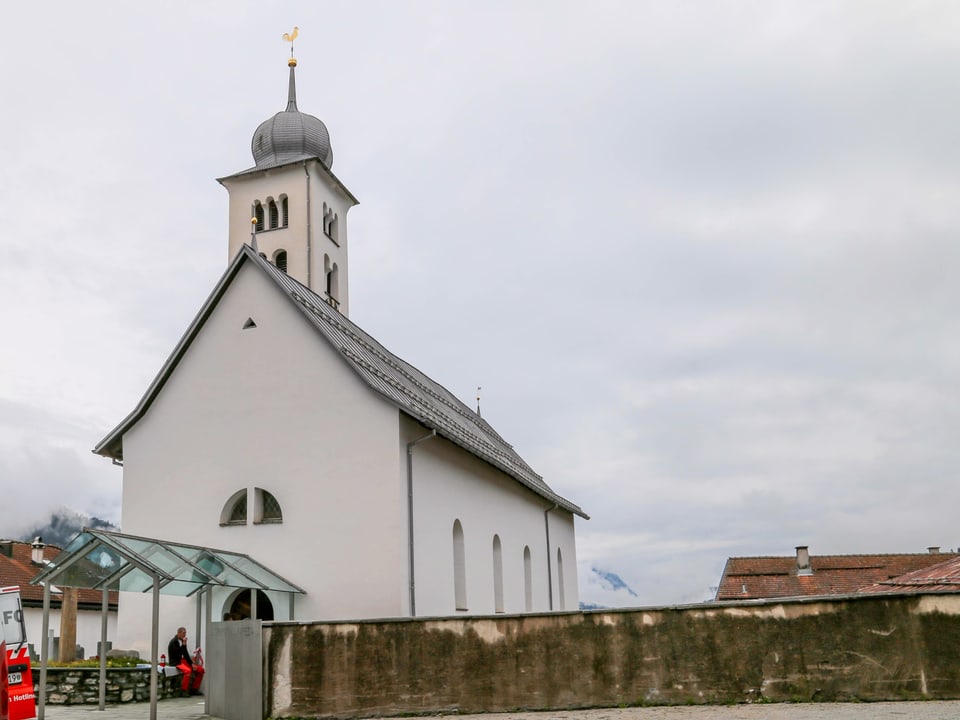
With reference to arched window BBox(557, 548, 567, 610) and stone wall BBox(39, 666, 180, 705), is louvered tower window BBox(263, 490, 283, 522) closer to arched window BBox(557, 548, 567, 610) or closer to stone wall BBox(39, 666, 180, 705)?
stone wall BBox(39, 666, 180, 705)

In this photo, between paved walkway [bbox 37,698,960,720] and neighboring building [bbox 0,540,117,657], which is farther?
neighboring building [bbox 0,540,117,657]

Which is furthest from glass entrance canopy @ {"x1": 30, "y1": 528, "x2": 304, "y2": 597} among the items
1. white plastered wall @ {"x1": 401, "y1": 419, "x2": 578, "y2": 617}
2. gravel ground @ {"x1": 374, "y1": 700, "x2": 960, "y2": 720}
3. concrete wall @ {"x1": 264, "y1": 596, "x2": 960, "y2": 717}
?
gravel ground @ {"x1": 374, "y1": 700, "x2": 960, "y2": 720}

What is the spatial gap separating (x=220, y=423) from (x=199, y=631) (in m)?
4.62

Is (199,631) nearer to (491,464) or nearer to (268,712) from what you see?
(268,712)

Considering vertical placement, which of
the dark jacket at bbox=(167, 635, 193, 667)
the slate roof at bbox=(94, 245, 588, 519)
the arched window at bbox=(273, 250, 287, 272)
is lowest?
the dark jacket at bbox=(167, 635, 193, 667)

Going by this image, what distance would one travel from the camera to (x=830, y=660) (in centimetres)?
1438

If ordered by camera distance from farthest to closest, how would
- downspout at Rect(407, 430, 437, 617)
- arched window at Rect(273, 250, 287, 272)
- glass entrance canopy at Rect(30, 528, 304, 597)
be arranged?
1. arched window at Rect(273, 250, 287, 272)
2. downspout at Rect(407, 430, 437, 617)
3. glass entrance canopy at Rect(30, 528, 304, 597)

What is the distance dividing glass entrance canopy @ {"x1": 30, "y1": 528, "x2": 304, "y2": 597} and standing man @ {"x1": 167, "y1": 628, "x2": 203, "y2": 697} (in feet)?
3.15

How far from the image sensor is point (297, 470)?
70.3ft

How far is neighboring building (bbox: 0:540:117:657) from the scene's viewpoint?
4100cm

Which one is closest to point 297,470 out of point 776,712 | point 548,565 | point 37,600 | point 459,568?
point 459,568

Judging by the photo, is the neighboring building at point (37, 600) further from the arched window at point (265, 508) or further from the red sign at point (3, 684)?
the red sign at point (3, 684)

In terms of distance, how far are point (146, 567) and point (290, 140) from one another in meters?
33.1

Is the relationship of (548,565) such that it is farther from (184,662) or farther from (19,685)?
(19,685)
